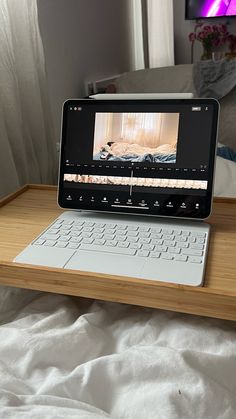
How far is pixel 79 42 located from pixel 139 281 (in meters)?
1.61

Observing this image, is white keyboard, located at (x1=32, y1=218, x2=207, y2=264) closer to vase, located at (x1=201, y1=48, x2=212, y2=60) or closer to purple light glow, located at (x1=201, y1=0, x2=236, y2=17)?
vase, located at (x1=201, y1=48, x2=212, y2=60)

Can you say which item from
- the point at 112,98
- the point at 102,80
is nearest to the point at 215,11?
the point at 102,80

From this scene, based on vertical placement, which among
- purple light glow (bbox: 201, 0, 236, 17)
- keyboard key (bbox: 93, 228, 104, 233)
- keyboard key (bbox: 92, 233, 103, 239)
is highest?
purple light glow (bbox: 201, 0, 236, 17)

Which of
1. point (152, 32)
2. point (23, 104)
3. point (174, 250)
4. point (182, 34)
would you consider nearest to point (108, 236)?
point (174, 250)

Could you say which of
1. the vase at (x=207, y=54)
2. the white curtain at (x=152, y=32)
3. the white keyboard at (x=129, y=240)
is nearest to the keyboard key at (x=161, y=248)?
the white keyboard at (x=129, y=240)

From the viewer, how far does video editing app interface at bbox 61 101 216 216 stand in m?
0.68

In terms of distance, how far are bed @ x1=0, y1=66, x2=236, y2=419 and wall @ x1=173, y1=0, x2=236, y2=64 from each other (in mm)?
2685

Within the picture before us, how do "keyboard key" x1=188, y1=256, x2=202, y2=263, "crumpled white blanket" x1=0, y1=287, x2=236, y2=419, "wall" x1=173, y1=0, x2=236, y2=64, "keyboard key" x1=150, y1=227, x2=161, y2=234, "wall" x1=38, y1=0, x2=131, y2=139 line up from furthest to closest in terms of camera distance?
"wall" x1=173, y1=0, x2=236, y2=64, "wall" x1=38, y1=0, x2=131, y2=139, "keyboard key" x1=150, y1=227, x2=161, y2=234, "keyboard key" x1=188, y1=256, x2=202, y2=263, "crumpled white blanket" x1=0, y1=287, x2=236, y2=419

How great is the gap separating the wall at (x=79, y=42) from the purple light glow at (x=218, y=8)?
0.64 m

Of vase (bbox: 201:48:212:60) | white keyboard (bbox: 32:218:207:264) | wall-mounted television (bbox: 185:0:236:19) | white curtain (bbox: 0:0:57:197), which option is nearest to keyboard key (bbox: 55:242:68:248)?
white keyboard (bbox: 32:218:207:264)

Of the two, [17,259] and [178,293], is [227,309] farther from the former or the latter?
[17,259]

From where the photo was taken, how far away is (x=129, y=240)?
24.8 inches

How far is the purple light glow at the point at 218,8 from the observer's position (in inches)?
103

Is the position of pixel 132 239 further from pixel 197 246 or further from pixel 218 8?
pixel 218 8
